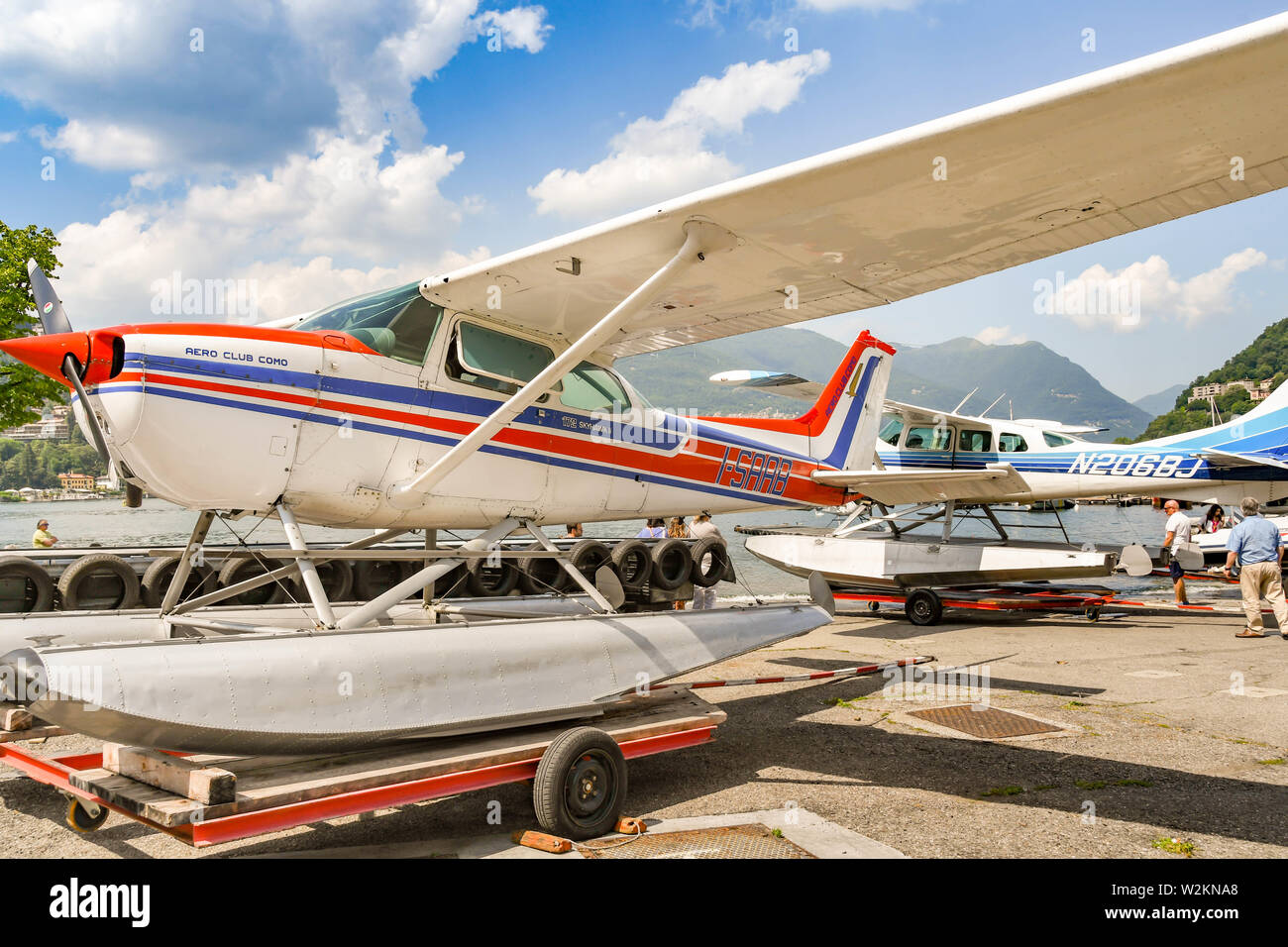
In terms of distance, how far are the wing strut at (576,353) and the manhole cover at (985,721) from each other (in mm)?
4241

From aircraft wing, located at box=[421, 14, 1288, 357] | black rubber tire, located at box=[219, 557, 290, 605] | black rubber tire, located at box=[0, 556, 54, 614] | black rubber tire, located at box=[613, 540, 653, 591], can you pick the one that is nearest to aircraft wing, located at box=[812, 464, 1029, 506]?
black rubber tire, located at box=[613, 540, 653, 591]

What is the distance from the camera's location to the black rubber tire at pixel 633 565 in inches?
333

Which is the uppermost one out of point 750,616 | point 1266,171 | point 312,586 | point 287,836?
point 1266,171

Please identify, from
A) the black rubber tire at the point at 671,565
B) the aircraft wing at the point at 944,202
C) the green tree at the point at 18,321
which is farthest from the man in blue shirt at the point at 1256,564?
the green tree at the point at 18,321

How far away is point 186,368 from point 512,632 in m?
2.27

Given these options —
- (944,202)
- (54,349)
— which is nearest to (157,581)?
(54,349)

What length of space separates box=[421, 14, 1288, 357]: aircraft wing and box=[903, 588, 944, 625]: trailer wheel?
27.7ft

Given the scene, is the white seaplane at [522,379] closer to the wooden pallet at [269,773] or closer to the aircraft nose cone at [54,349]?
the aircraft nose cone at [54,349]

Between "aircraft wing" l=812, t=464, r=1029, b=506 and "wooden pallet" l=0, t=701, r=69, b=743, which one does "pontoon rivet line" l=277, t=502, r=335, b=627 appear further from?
"aircraft wing" l=812, t=464, r=1029, b=506

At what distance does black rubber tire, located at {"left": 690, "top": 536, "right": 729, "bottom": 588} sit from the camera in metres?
8.60
